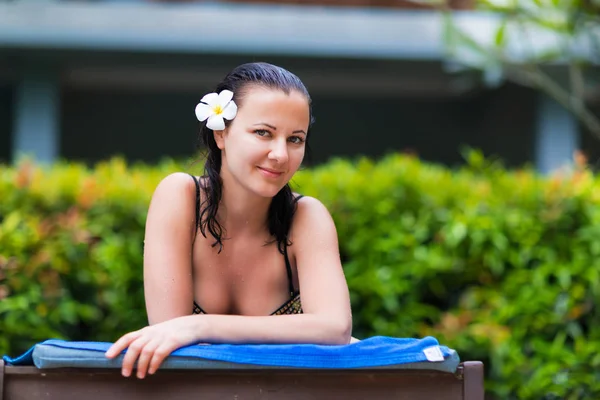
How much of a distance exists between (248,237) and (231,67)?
791 centimetres

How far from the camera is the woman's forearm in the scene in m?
1.93

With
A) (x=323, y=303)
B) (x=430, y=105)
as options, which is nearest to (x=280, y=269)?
(x=323, y=303)

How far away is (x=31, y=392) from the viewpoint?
182cm

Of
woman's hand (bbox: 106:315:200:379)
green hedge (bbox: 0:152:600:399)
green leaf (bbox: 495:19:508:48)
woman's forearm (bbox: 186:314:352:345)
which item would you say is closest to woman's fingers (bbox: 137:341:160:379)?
woman's hand (bbox: 106:315:200:379)

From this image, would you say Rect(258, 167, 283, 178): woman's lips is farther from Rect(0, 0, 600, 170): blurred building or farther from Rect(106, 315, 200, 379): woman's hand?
Rect(0, 0, 600, 170): blurred building

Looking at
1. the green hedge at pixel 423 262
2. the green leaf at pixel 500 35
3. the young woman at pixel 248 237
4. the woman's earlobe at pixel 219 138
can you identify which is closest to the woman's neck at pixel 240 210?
the young woman at pixel 248 237

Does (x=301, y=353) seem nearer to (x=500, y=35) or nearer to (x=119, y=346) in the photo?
(x=119, y=346)

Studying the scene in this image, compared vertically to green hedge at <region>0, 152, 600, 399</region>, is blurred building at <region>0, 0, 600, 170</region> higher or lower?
higher

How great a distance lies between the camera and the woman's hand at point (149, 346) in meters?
1.77

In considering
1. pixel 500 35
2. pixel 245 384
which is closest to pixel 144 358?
pixel 245 384

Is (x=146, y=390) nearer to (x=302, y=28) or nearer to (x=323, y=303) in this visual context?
(x=323, y=303)

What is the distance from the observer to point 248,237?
2449 mm

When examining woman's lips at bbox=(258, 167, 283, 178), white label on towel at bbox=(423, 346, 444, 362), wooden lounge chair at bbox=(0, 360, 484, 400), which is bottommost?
wooden lounge chair at bbox=(0, 360, 484, 400)

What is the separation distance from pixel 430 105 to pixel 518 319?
9.16 metres
